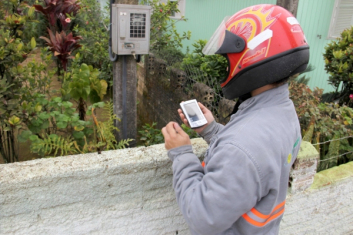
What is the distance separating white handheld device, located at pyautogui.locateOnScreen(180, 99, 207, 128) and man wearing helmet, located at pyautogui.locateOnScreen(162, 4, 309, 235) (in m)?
0.27

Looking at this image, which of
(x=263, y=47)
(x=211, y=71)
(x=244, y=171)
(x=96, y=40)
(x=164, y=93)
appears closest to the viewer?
(x=244, y=171)

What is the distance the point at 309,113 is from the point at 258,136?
7.23 feet

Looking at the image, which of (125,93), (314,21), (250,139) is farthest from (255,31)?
(314,21)

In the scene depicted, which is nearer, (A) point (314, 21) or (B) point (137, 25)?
(B) point (137, 25)

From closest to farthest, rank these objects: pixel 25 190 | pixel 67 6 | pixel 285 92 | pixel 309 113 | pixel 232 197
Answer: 1. pixel 232 197
2. pixel 285 92
3. pixel 25 190
4. pixel 309 113
5. pixel 67 6

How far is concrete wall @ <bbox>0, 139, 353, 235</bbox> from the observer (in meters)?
1.65

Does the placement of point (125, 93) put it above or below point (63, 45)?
below

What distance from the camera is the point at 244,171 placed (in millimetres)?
1117

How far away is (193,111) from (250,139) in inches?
25.2

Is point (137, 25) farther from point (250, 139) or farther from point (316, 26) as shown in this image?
point (316, 26)

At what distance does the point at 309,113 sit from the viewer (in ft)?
10.1

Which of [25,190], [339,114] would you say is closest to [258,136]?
[25,190]

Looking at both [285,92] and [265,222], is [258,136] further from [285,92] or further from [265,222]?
[265,222]

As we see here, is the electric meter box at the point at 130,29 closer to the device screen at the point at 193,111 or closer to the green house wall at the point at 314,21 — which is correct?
the device screen at the point at 193,111
